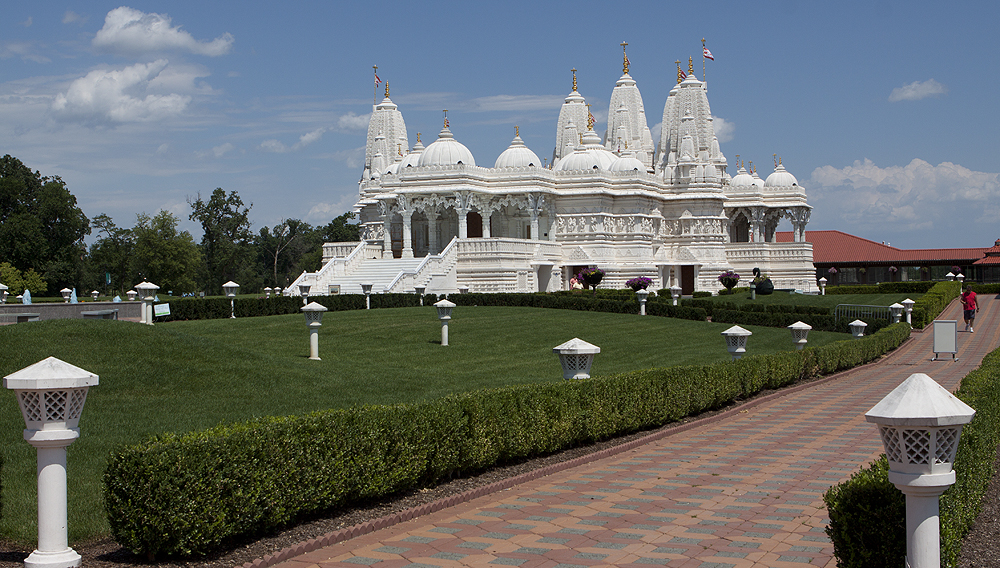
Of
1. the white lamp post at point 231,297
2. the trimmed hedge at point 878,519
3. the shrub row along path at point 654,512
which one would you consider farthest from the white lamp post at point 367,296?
the trimmed hedge at point 878,519

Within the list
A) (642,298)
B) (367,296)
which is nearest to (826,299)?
(642,298)

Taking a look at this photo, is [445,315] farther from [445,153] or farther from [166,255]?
[166,255]

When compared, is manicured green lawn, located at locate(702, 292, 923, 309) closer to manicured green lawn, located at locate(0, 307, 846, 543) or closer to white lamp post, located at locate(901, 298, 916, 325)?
white lamp post, located at locate(901, 298, 916, 325)

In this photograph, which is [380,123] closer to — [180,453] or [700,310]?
[700,310]

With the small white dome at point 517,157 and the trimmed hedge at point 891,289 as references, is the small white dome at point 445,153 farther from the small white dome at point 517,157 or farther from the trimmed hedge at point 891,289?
Result: the trimmed hedge at point 891,289

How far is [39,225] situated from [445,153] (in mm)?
30834

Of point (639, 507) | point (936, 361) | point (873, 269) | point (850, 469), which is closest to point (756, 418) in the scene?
point (850, 469)

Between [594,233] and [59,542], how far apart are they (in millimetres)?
50872

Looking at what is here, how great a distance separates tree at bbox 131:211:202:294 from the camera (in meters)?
67.6

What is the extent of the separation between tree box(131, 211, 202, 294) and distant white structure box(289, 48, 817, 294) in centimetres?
1430

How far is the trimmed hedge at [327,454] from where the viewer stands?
7383 mm

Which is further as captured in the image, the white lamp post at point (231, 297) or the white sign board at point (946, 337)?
the white lamp post at point (231, 297)

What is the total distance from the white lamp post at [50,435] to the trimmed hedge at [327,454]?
43cm

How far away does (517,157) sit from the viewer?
5931 cm
